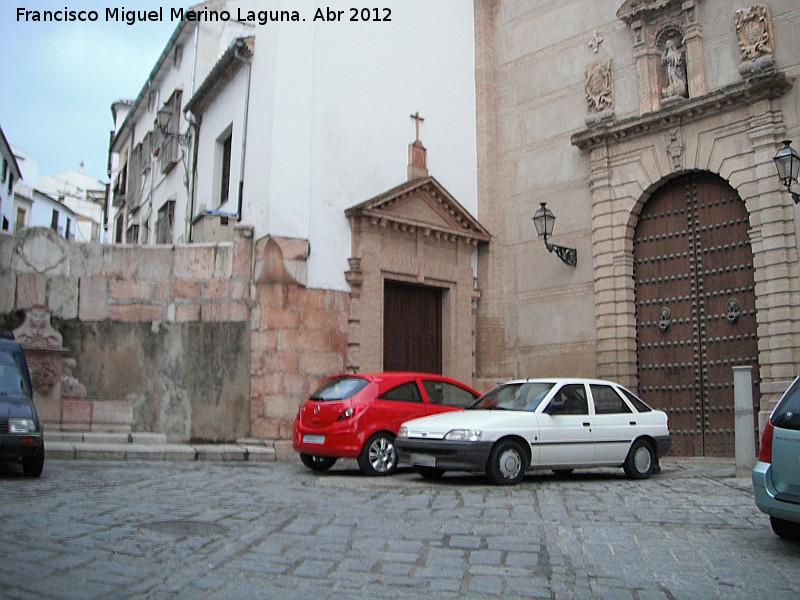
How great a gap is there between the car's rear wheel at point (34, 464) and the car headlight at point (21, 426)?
280 mm

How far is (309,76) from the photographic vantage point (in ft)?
53.1

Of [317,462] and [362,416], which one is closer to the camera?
[362,416]

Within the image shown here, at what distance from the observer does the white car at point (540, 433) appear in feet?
31.7

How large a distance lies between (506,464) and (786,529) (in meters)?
3.96

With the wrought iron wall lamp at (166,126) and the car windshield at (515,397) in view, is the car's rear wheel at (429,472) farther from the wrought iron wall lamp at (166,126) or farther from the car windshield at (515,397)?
the wrought iron wall lamp at (166,126)

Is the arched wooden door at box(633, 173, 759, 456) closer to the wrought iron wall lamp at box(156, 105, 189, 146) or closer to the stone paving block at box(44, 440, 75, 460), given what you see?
the stone paving block at box(44, 440, 75, 460)

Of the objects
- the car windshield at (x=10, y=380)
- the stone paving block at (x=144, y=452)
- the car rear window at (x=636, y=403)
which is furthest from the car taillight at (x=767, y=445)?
the stone paving block at (x=144, y=452)

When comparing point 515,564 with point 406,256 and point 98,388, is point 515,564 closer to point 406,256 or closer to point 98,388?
point 98,388

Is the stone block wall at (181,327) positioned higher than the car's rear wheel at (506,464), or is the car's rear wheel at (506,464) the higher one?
the stone block wall at (181,327)

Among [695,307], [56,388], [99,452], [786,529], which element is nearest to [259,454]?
[99,452]

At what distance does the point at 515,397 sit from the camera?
1066cm

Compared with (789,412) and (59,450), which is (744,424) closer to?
(789,412)

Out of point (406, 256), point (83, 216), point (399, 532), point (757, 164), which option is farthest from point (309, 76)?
point (83, 216)

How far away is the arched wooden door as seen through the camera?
46.8ft
